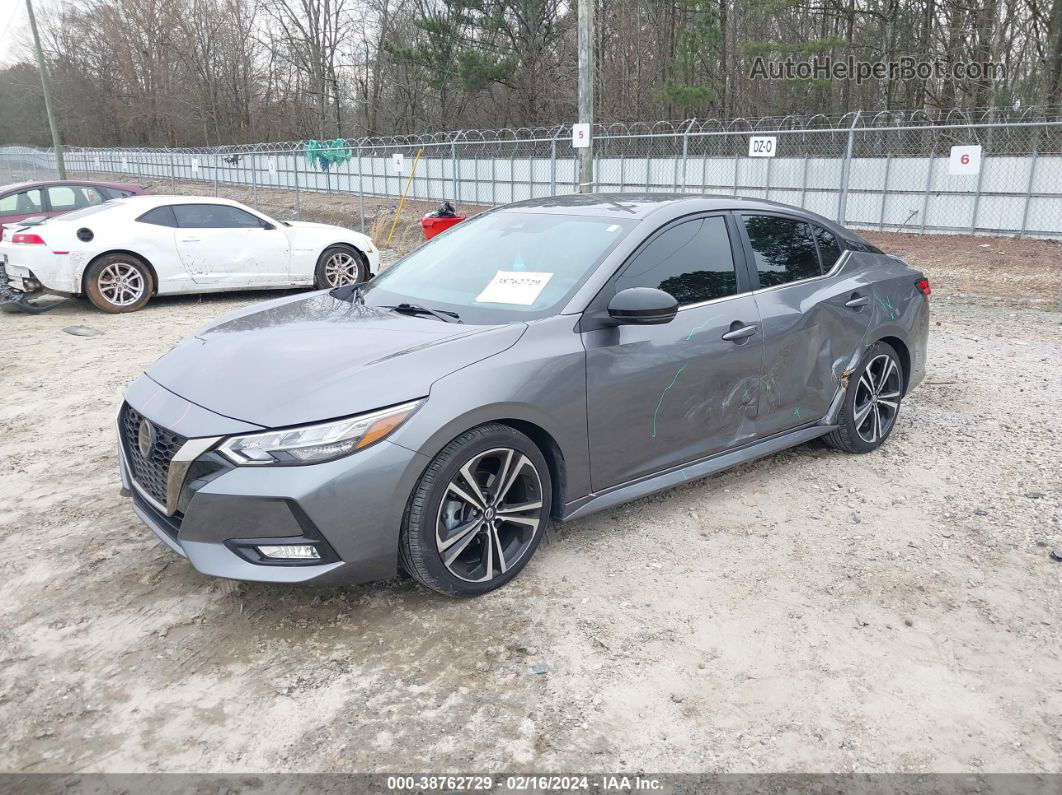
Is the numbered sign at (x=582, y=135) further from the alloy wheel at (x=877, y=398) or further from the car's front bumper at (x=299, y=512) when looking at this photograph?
the car's front bumper at (x=299, y=512)

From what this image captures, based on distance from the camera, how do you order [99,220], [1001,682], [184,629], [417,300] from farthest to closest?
[99,220] < [417,300] < [184,629] < [1001,682]

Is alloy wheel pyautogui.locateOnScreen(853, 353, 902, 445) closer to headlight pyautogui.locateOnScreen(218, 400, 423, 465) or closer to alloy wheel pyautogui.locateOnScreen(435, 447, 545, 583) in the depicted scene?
alloy wheel pyautogui.locateOnScreen(435, 447, 545, 583)

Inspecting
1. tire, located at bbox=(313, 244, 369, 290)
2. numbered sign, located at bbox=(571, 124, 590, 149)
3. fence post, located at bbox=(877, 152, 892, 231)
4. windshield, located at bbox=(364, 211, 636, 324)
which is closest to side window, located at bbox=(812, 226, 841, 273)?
windshield, located at bbox=(364, 211, 636, 324)

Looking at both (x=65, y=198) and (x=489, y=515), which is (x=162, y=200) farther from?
(x=489, y=515)

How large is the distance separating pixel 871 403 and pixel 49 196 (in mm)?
12967

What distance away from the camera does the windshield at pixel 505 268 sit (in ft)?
12.5

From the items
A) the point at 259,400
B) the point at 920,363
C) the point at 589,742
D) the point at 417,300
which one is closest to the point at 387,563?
the point at 259,400

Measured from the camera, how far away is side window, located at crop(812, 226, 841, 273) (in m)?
4.89

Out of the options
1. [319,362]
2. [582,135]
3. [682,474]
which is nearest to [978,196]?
[582,135]

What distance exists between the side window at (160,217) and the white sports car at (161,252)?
0.01 meters

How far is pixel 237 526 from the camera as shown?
118 inches

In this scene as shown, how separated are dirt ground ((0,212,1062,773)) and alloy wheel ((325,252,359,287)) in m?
6.44

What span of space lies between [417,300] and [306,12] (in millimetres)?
51381

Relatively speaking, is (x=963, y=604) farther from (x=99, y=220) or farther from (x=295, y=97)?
(x=295, y=97)
